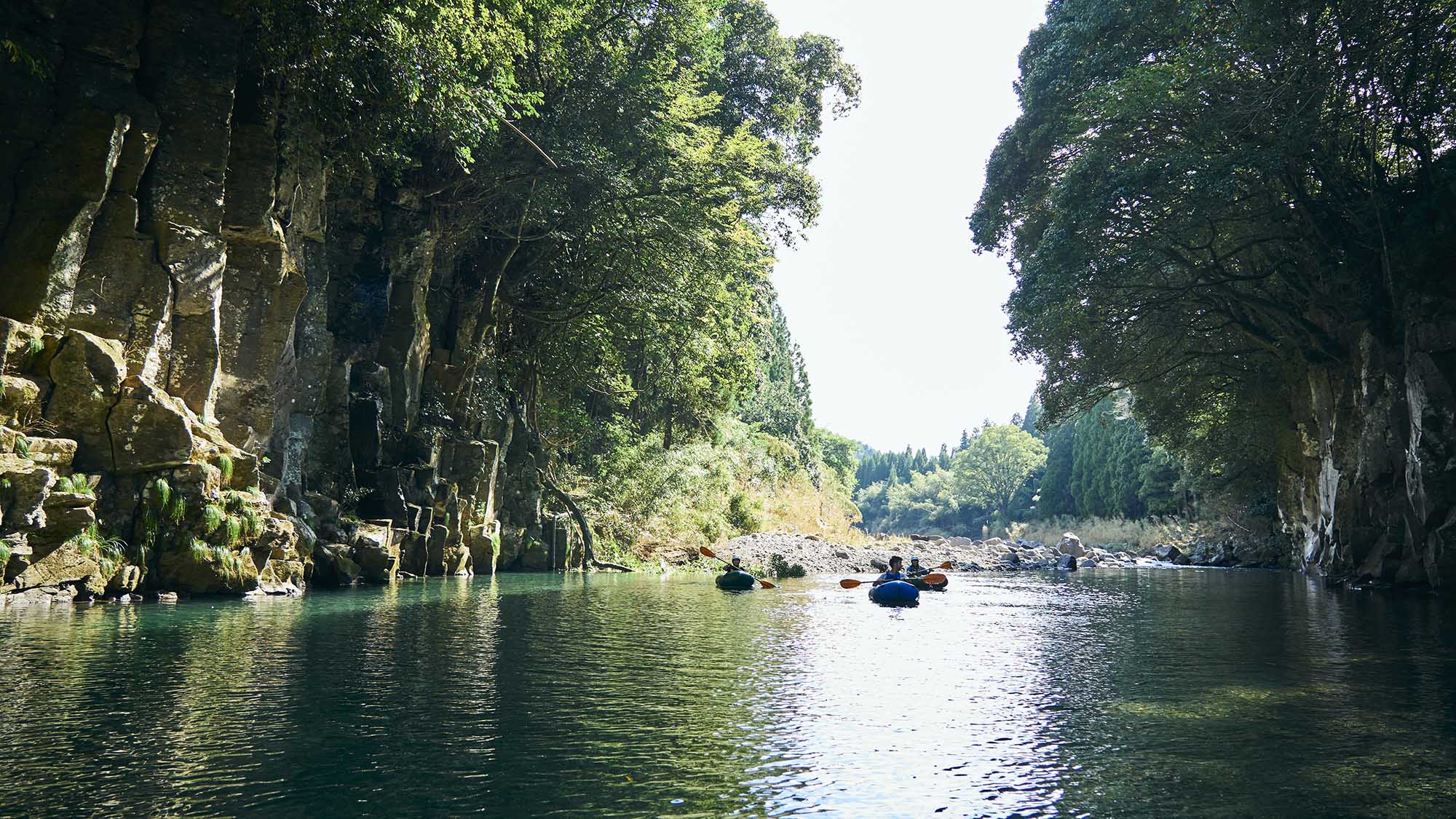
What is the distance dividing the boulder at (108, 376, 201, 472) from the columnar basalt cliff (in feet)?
0.07

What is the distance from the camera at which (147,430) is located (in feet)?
44.0

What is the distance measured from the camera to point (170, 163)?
14.4 meters

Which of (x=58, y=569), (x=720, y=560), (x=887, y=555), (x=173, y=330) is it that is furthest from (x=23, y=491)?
(x=887, y=555)

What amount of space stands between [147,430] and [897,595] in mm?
12256

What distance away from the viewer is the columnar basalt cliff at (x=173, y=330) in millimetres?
12414

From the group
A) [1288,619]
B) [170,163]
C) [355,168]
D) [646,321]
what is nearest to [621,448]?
[646,321]

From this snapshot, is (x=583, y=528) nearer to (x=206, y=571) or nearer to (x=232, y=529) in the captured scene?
(x=232, y=529)

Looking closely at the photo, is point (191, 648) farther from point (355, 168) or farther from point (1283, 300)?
point (1283, 300)

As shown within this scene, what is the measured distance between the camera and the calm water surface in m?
4.91

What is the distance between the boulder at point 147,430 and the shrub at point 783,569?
711 inches

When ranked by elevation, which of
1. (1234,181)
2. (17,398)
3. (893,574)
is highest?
(1234,181)

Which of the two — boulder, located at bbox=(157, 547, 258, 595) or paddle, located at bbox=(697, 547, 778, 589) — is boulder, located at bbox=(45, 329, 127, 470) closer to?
boulder, located at bbox=(157, 547, 258, 595)

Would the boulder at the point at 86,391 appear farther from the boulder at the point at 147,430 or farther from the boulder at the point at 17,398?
the boulder at the point at 17,398

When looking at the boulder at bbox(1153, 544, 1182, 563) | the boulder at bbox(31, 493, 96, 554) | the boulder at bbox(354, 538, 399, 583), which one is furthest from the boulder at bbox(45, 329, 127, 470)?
the boulder at bbox(1153, 544, 1182, 563)
